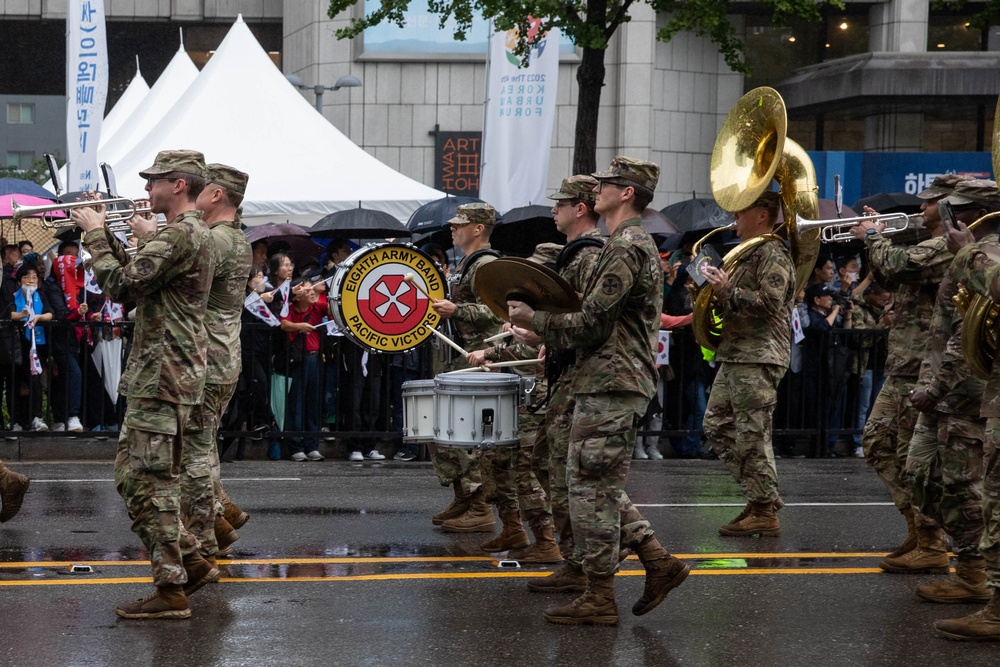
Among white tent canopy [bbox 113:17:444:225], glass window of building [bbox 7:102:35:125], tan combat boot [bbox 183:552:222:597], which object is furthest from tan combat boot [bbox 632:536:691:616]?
glass window of building [bbox 7:102:35:125]

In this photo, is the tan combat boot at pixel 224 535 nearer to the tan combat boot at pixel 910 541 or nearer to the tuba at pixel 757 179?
the tuba at pixel 757 179

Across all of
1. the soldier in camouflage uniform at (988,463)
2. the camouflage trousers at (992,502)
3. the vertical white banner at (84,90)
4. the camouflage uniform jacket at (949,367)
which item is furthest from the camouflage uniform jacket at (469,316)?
the vertical white banner at (84,90)

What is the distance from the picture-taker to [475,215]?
28.0 ft

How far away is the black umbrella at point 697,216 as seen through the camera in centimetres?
1683

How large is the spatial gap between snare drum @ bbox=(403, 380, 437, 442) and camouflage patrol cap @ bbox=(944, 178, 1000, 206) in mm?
3003

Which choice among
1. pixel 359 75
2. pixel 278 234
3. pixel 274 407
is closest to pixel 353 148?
pixel 278 234

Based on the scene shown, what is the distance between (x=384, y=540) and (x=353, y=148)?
11286 mm

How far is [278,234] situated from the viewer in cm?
1692

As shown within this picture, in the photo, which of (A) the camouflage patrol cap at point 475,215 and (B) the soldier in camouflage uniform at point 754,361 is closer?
(A) the camouflage patrol cap at point 475,215

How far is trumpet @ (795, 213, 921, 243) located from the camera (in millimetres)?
8398

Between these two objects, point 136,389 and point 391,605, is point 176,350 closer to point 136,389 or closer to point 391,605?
point 136,389

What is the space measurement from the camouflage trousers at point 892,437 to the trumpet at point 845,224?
89cm

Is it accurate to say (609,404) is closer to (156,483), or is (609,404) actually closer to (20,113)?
(156,483)

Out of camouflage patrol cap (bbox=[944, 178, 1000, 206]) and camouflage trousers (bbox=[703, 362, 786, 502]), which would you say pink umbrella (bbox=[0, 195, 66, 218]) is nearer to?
camouflage trousers (bbox=[703, 362, 786, 502])
